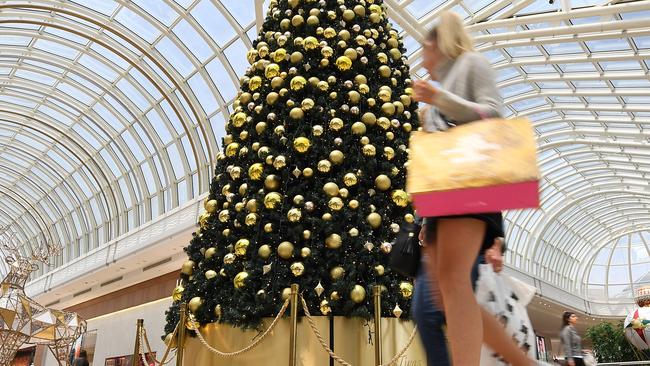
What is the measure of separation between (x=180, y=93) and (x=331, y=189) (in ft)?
Answer: 57.4

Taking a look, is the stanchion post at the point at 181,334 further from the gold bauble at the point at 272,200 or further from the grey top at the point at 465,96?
the grey top at the point at 465,96

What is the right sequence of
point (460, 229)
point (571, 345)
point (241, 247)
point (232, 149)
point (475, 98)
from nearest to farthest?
point (460, 229) < point (475, 98) < point (241, 247) < point (232, 149) < point (571, 345)

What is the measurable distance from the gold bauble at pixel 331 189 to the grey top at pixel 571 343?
5143mm

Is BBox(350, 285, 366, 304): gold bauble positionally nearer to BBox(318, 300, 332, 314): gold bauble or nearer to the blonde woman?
BBox(318, 300, 332, 314): gold bauble

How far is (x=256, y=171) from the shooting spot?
4.14 metres

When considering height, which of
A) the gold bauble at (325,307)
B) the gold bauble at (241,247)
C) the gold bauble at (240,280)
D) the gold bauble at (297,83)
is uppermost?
the gold bauble at (297,83)

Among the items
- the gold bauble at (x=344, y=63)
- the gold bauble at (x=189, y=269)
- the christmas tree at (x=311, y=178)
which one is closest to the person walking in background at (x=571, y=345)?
the christmas tree at (x=311, y=178)

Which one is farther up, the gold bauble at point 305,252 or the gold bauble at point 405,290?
the gold bauble at point 305,252

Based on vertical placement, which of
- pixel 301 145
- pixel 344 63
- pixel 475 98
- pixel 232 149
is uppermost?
pixel 344 63

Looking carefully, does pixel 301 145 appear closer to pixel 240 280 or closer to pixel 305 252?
pixel 305 252

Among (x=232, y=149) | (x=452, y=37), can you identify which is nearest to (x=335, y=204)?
(x=232, y=149)

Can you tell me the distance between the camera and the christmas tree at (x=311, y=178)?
3.78 metres

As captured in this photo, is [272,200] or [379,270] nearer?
[379,270]

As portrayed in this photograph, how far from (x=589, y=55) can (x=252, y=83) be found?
16.0m
